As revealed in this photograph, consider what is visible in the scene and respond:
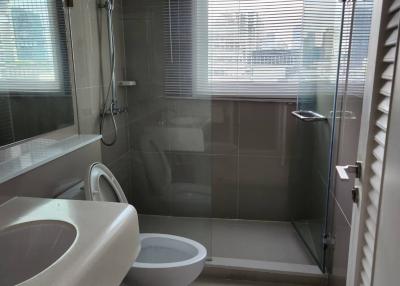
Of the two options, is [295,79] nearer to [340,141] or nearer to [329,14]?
[329,14]

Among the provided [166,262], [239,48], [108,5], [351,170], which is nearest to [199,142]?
[239,48]

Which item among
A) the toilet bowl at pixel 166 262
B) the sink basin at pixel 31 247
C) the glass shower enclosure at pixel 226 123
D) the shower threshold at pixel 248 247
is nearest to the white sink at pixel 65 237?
the sink basin at pixel 31 247

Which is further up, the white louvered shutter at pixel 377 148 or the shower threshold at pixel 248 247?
the white louvered shutter at pixel 377 148

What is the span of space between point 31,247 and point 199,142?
1778 millimetres

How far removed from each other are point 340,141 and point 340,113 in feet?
0.53

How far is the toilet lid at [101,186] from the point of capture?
1.52m

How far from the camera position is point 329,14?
220cm

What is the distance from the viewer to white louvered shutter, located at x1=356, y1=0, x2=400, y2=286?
0.92m

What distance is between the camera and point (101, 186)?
1704mm

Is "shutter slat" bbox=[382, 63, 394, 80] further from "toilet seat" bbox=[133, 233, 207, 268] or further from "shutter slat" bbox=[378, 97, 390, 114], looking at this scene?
"toilet seat" bbox=[133, 233, 207, 268]

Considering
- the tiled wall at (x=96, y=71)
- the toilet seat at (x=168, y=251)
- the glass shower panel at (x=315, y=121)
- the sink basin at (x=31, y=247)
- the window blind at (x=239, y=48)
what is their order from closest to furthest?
the sink basin at (x=31, y=247), the toilet seat at (x=168, y=251), the tiled wall at (x=96, y=71), the glass shower panel at (x=315, y=121), the window blind at (x=239, y=48)

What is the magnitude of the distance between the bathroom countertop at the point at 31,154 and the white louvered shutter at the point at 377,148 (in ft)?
3.96

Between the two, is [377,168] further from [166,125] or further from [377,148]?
[166,125]

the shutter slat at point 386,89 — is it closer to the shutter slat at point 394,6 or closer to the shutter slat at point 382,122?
the shutter slat at point 382,122
